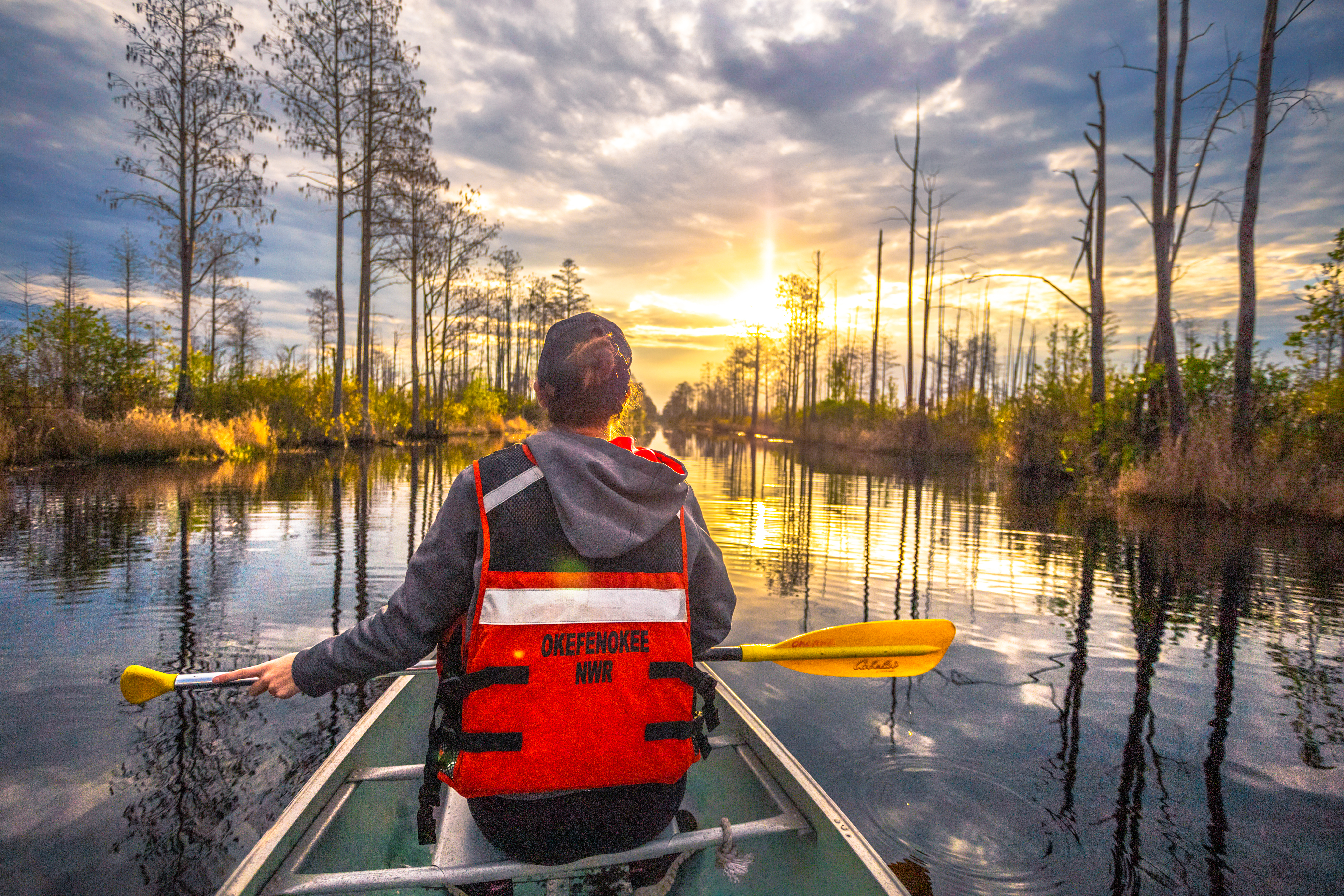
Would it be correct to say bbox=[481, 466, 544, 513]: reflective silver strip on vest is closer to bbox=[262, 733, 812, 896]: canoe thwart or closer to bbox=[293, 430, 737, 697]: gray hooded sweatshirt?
bbox=[293, 430, 737, 697]: gray hooded sweatshirt

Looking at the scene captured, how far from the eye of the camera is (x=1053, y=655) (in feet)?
16.0

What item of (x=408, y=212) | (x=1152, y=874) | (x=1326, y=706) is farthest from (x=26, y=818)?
(x=408, y=212)

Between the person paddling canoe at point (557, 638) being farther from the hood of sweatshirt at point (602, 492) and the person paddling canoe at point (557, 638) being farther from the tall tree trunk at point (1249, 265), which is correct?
the tall tree trunk at point (1249, 265)

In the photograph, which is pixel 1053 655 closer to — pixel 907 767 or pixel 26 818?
pixel 907 767

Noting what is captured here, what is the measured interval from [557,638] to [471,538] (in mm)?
306

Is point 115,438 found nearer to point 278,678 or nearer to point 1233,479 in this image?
point 278,678

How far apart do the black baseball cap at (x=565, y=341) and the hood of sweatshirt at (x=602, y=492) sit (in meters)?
0.18

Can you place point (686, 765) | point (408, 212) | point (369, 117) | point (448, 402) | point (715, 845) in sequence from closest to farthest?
1. point (686, 765)
2. point (715, 845)
3. point (369, 117)
4. point (408, 212)
5. point (448, 402)

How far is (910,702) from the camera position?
4.12 meters

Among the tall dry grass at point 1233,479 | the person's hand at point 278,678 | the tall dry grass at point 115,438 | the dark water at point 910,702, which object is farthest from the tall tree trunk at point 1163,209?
the tall dry grass at point 115,438

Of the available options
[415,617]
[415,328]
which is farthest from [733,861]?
[415,328]

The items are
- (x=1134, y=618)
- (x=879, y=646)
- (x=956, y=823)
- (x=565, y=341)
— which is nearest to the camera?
(x=565, y=341)

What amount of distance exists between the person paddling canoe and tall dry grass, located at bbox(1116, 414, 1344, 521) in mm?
12948

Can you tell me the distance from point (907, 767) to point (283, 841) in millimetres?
2716
